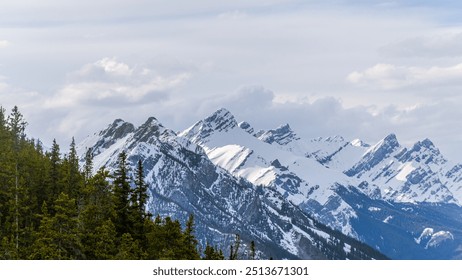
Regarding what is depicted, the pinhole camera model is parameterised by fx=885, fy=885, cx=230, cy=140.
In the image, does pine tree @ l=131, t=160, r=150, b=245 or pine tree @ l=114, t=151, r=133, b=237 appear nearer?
pine tree @ l=114, t=151, r=133, b=237

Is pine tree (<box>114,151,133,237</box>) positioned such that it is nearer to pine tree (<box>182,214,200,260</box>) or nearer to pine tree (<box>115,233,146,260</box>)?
pine tree (<box>115,233,146,260</box>)

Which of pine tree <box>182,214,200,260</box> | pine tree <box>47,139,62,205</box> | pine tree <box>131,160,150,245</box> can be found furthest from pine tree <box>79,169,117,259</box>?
pine tree <box>182,214,200,260</box>

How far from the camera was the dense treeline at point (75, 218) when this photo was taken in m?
105

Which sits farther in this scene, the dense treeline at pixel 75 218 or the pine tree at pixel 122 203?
the pine tree at pixel 122 203

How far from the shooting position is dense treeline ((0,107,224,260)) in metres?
105

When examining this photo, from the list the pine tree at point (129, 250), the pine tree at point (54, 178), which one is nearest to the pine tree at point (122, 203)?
the pine tree at point (129, 250)

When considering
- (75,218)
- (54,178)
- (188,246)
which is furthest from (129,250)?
(54,178)

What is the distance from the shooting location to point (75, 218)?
104625 mm

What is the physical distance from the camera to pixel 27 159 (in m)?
134

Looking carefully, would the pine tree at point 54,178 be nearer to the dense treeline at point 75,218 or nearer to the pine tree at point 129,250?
the dense treeline at point 75,218
